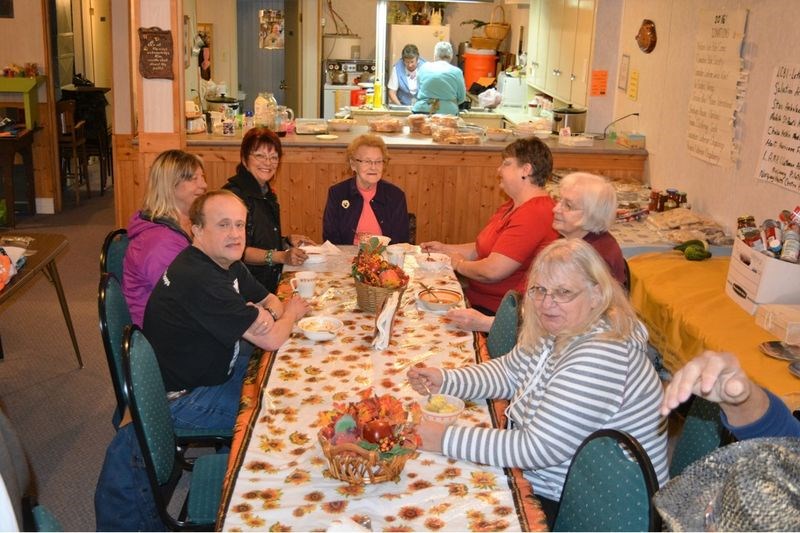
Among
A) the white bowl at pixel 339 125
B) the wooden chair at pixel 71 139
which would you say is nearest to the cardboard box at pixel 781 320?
the white bowl at pixel 339 125

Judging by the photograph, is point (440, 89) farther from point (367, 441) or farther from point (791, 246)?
point (367, 441)

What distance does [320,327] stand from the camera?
303 centimetres

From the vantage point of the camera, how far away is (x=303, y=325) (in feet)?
9.92

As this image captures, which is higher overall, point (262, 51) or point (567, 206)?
point (262, 51)

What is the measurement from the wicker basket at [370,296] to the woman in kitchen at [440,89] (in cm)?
462

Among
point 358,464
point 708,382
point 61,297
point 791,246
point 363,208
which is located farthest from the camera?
point 61,297

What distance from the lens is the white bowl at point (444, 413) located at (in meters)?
2.29

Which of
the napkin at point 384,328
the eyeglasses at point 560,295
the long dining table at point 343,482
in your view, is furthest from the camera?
the napkin at point 384,328

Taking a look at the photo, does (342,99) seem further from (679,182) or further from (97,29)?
(679,182)

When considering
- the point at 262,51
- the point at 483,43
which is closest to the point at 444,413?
the point at 483,43

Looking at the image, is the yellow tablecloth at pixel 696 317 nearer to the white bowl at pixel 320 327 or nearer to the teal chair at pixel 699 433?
the teal chair at pixel 699 433

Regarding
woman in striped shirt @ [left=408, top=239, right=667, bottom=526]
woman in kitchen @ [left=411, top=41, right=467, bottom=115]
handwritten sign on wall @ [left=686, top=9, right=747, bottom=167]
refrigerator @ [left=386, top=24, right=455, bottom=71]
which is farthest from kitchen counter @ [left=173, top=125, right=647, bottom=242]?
woman in striped shirt @ [left=408, top=239, right=667, bottom=526]

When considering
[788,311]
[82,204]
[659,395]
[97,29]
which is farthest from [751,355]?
[97,29]

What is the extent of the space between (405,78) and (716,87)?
14.4ft
